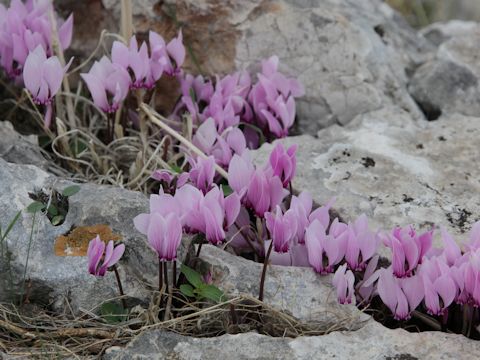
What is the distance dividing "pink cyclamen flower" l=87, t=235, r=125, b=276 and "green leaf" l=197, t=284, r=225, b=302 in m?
0.23

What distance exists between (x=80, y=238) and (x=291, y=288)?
1.99 ft

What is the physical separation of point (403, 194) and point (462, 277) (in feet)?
1.78

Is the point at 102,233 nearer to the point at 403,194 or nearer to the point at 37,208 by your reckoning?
the point at 37,208

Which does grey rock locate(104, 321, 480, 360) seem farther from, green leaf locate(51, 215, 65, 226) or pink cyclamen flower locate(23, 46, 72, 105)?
pink cyclamen flower locate(23, 46, 72, 105)

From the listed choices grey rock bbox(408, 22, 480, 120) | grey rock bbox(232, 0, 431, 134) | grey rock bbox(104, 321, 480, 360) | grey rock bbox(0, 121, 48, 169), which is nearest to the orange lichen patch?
grey rock bbox(104, 321, 480, 360)

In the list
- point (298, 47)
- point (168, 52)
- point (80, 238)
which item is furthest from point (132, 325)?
point (298, 47)

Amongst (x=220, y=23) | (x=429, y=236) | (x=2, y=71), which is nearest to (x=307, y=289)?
(x=429, y=236)

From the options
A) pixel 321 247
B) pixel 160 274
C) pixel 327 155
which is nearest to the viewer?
pixel 160 274

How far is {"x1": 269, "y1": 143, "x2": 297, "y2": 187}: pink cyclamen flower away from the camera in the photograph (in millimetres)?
2404

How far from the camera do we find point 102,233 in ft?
7.73

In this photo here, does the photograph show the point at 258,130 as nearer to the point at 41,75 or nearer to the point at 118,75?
the point at 118,75

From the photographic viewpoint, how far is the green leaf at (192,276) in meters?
2.23

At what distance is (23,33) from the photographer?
9.47 feet

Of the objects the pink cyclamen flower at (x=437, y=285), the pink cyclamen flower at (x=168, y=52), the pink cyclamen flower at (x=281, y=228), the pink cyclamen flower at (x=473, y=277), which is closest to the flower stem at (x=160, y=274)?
the pink cyclamen flower at (x=281, y=228)
